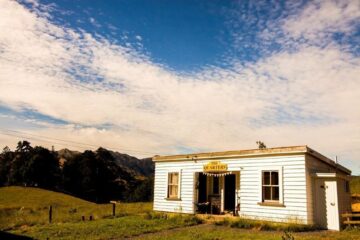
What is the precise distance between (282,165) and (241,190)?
263 centimetres

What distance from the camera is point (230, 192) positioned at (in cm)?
1962

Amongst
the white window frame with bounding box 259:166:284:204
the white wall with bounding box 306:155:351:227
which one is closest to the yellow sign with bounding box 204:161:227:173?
the white window frame with bounding box 259:166:284:204

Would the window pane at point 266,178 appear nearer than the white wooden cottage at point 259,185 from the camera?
No

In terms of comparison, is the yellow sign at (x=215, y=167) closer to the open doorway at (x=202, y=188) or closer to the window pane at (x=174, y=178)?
the open doorway at (x=202, y=188)

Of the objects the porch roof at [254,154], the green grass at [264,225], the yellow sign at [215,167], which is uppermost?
the porch roof at [254,154]

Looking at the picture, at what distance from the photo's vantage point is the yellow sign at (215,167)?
1842 centimetres

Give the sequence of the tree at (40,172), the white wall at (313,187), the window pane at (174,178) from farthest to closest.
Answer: the tree at (40,172) < the window pane at (174,178) < the white wall at (313,187)

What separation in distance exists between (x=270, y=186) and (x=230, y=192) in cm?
370

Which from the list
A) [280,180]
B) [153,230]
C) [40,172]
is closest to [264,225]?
[280,180]

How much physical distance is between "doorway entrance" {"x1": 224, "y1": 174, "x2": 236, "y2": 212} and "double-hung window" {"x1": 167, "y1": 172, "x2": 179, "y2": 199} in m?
2.94

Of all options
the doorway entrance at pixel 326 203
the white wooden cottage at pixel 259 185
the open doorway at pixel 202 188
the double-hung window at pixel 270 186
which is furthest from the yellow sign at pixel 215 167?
the doorway entrance at pixel 326 203

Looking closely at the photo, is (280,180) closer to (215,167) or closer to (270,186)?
(270,186)

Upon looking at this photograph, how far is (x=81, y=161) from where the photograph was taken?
224 ft

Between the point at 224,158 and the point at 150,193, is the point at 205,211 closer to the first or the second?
the point at 224,158
